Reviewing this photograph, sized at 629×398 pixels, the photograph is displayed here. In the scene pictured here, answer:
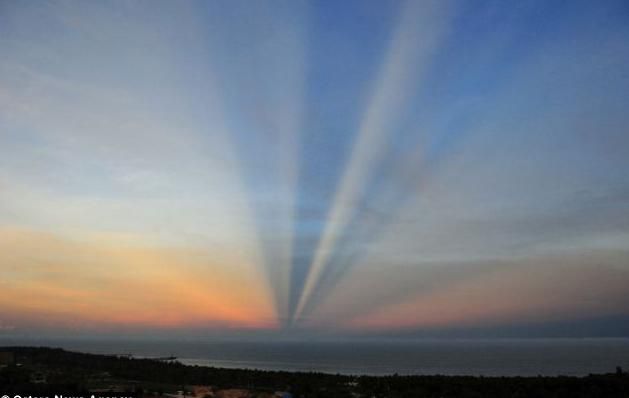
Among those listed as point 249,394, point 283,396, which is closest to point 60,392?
point 249,394

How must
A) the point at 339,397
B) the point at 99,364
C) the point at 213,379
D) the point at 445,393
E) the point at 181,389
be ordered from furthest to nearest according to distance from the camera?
the point at 99,364, the point at 213,379, the point at 181,389, the point at 445,393, the point at 339,397

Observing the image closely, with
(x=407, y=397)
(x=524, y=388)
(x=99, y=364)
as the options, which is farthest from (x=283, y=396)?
(x=99, y=364)

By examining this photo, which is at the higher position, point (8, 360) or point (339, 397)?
point (8, 360)

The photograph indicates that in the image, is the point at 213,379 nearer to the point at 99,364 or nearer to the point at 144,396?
the point at 144,396

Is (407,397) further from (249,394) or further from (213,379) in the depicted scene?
(213,379)

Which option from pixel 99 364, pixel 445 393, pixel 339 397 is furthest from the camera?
pixel 99 364

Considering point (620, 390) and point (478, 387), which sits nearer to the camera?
point (620, 390)

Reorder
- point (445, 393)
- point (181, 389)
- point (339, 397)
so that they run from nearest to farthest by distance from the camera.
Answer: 1. point (339, 397)
2. point (445, 393)
3. point (181, 389)

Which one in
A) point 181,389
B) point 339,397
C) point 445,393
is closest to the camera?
point 339,397

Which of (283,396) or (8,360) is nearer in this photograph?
(283,396)
